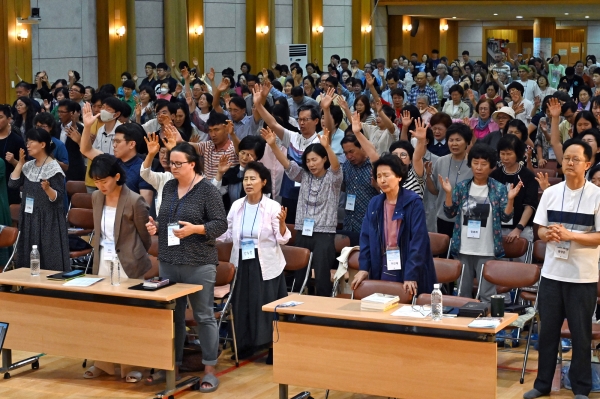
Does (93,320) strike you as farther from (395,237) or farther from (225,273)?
(395,237)

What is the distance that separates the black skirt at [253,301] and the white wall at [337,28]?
61.3 ft

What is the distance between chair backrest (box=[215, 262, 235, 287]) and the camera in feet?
20.6

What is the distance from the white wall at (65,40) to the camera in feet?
53.0

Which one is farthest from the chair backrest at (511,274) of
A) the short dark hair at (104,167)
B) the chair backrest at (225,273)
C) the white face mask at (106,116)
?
the white face mask at (106,116)

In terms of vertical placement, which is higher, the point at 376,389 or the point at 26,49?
the point at 26,49

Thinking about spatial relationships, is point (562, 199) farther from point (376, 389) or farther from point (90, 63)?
point (90, 63)

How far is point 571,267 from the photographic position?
17.5ft

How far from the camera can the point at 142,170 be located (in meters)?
6.58

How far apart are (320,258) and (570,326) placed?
6.86 feet

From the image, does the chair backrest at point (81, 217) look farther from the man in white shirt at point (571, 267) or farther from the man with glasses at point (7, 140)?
the man in white shirt at point (571, 267)

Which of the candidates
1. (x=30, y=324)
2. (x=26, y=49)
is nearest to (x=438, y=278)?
(x=30, y=324)

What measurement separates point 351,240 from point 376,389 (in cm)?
202

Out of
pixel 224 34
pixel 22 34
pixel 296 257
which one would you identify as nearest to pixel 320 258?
pixel 296 257

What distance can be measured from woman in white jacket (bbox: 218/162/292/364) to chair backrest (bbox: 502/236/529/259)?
5.36 feet
